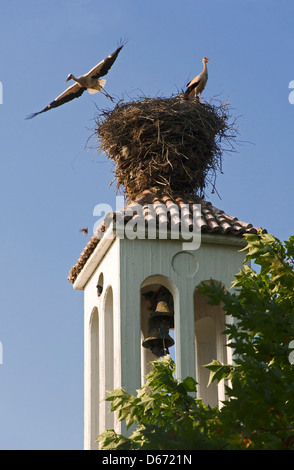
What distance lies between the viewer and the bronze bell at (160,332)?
12.0 meters

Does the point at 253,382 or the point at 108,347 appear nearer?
the point at 253,382

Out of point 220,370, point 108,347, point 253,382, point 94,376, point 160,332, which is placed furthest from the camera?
point 94,376

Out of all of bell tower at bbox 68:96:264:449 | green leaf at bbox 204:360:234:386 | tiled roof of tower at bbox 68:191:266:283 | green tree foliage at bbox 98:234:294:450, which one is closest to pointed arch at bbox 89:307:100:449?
bell tower at bbox 68:96:264:449

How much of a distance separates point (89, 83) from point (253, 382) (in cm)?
879

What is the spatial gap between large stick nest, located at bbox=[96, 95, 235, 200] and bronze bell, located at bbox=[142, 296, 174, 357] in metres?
1.57

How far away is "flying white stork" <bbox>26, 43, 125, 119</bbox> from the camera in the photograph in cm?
1393

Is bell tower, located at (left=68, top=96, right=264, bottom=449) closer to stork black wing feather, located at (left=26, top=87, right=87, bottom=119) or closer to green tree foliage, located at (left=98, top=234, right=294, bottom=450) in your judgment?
stork black wing feather, located at (left=26, top=87, right=87, bottom=119)

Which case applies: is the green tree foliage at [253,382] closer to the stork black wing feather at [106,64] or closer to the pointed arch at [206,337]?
the pointed arch at [206,337]

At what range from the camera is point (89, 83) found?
14141mm

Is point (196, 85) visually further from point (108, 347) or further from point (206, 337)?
point (108, 347)

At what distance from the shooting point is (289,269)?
738 cm

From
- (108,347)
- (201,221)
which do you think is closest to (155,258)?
(201,221)
